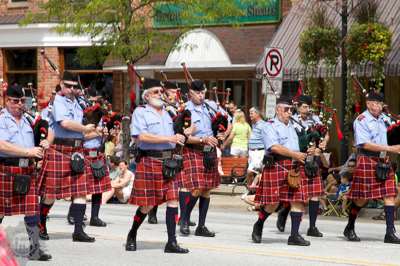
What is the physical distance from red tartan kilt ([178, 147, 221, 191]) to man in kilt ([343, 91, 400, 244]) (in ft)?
6.11

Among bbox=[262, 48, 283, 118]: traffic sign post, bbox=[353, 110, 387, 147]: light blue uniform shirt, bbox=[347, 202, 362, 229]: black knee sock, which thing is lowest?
bbox=[347, 202, 362, 229]: black knee sock

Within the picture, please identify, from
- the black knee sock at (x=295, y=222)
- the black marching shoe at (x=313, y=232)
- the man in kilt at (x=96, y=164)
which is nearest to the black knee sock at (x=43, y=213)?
the man in kilt at (x=96, y=164)

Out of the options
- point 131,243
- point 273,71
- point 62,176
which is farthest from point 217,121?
point 273,71

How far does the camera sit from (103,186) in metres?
12.8

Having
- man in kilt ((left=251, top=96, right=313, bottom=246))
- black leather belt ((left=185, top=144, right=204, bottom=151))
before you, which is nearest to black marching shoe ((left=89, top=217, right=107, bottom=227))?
black leather belt ((left=185, top=144, right=204, bottom=151))

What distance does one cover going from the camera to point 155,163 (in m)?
10.5

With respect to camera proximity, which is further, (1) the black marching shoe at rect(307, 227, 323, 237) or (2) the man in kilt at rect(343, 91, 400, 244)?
(1) the black marching shoe at rect(307, 227, 323, 237)

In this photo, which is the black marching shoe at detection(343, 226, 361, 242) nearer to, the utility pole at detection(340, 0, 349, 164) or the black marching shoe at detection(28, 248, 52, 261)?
the black marching shoe at detection(28, 248, 52, 261)

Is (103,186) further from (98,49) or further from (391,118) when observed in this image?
(98,49)

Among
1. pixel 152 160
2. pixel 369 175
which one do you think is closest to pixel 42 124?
pixel 152 160

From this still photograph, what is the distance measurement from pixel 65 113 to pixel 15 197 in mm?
1748

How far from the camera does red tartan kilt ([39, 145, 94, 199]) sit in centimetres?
1153

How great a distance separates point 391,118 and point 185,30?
10.5 meters

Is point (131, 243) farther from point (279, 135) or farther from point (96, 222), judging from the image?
point (96, 222)
